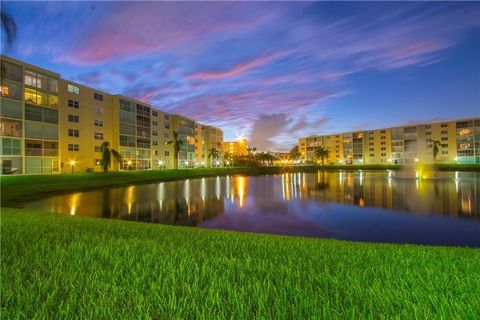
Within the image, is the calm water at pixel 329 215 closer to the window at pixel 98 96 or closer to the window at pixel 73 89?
the window at pixel 73 89

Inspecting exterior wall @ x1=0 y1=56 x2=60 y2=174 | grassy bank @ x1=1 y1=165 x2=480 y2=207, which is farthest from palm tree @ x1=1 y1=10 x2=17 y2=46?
exterior wall @ x1=0 y1=56 x2=60 y2=174

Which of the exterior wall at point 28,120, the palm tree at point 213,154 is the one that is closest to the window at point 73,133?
the exterior wall at point 28,120

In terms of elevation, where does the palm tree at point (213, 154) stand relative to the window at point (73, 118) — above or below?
below

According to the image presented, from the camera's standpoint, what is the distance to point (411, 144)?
485 feet

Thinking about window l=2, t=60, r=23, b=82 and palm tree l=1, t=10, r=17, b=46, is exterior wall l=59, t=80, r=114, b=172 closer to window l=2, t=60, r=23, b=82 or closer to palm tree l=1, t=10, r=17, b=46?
window l=2, t=60, r=23, b=82

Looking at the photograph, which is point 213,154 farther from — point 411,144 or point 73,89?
point 411,144

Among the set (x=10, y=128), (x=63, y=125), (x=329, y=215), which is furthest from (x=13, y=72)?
(x=329, y=215)

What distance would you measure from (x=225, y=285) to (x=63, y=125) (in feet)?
215

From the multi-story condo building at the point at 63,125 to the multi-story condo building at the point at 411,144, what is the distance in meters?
124

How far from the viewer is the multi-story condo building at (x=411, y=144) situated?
12650cm

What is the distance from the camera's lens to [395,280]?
478 cm

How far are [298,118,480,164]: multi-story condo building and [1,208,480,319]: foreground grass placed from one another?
145997 millimetres

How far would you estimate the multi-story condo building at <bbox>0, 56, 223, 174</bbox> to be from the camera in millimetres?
47594

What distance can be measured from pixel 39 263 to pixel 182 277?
3041 mm
